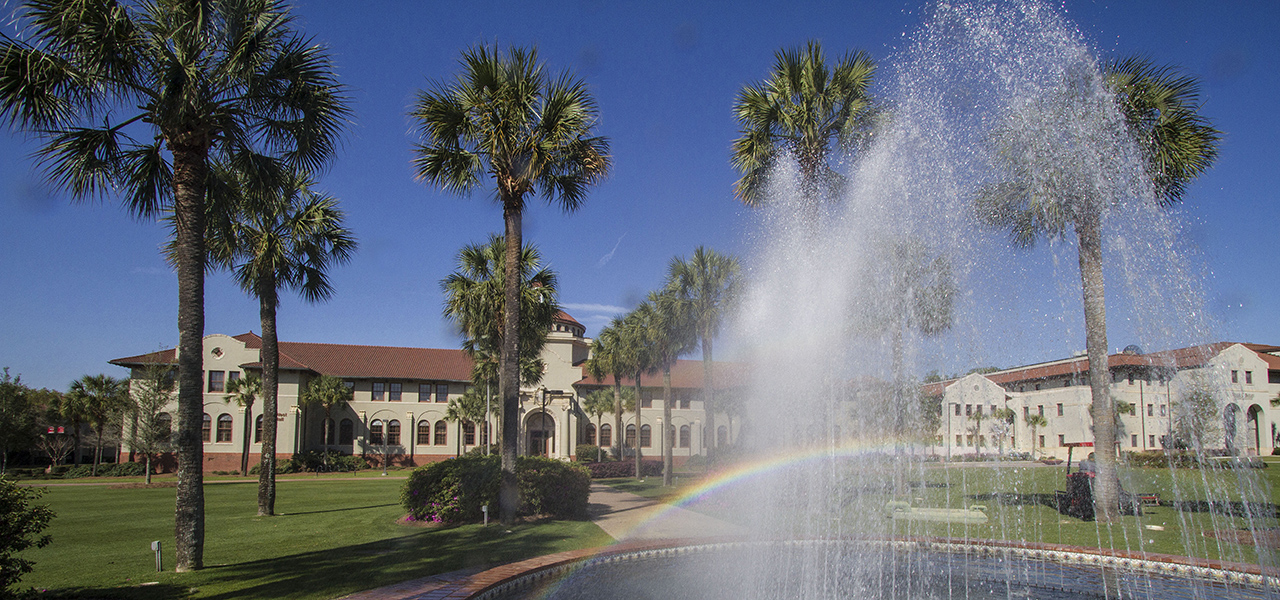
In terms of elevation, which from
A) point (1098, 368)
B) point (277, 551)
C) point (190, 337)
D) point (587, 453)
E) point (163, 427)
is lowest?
point (587, 453)

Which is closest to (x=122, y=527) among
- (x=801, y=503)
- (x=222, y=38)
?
(x=222, y=38)

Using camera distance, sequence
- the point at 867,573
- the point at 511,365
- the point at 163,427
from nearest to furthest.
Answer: the point at 867,573, the point at 511,365, the point at 163,427

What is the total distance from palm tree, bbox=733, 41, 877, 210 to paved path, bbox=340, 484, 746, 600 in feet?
25.4

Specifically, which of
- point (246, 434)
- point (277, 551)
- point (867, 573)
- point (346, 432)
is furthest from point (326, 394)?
point (867, 573)

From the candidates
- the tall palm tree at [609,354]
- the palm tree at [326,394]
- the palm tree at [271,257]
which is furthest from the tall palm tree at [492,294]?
the palm tree at [326,394]

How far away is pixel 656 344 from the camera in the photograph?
32156mm

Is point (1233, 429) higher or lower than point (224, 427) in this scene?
higher

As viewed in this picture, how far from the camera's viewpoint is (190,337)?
996 cm

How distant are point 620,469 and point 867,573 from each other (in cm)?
2958

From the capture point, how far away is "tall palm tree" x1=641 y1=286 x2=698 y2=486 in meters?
29.8

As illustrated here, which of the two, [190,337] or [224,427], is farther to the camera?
[224,427]

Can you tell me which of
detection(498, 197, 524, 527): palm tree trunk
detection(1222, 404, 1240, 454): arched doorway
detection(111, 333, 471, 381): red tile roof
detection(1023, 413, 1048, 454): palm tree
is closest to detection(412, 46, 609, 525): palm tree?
detection(498, 197, 524, 527): palm tree trunk

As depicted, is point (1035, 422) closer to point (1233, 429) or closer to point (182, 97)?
point (1233, 429)

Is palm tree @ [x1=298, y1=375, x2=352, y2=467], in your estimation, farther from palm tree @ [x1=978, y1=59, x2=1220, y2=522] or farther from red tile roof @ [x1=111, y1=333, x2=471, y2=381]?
palm tree @ [x1=978, y1=59, x2=1220, y2=522]
